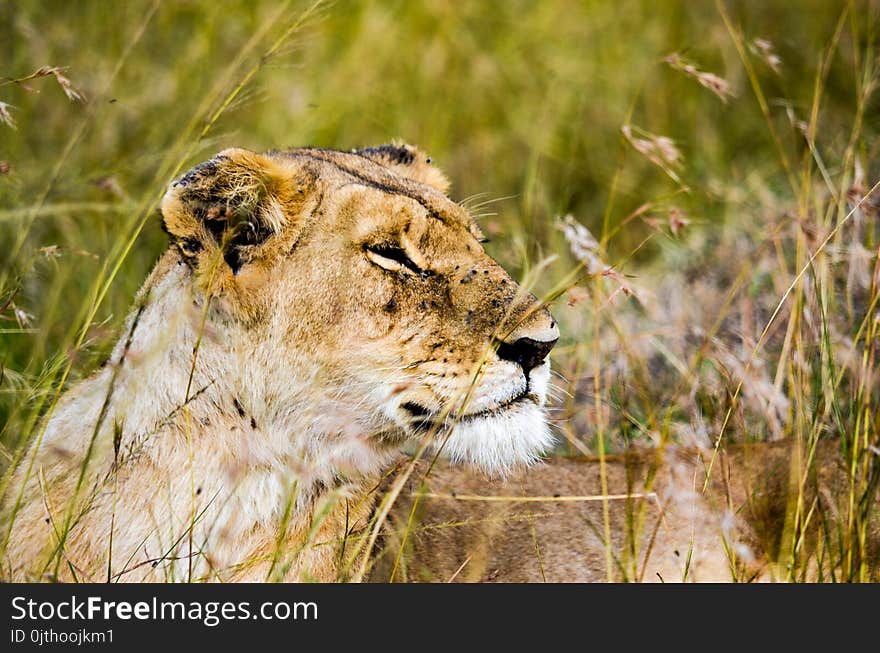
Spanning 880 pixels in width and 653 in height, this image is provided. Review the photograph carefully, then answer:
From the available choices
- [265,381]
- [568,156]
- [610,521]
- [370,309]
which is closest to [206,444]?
[265,381]

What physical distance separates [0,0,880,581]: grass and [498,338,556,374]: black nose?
5.8 inches

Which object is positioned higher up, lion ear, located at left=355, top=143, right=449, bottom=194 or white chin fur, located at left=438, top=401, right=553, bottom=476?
lion ear, located at left=355, top=143, right=449, bottom=194

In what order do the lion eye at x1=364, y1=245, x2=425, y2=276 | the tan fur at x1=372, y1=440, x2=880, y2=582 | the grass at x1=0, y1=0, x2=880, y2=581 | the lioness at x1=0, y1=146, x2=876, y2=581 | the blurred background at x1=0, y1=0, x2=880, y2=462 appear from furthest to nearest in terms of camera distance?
1. the blurred background at x1=0, y1=0, x2=880, y2=462
2. the grass at x1=0, y1=0, x2=880, y2=581
3. the tan fur at x1=372, y1=440, x2=880, y2=582
4. the lion eye at x1=364, y1=245, x2=425, y2=276
5. the lioness at x1=0, y1=146, x2=876, y2=581

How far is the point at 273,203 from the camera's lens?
2.87 m

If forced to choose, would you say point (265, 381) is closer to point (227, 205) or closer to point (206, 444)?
point (206, 444)

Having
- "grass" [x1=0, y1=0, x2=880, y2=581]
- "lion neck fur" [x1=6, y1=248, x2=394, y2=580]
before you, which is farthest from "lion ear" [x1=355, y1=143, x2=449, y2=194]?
"lion neck fur" [x1=6, y1=248, x2=394, y2=580]

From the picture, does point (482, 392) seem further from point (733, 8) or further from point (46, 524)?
point (733, 8)

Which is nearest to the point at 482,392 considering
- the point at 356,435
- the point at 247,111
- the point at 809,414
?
the point at 356,435

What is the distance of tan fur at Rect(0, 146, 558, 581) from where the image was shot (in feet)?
8.98

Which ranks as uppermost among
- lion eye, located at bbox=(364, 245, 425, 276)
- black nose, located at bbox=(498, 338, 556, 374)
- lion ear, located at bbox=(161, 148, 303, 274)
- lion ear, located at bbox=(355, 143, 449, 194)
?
lion ear, located at bbox=(355, 143, 449, 194)

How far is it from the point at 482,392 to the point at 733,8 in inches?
240

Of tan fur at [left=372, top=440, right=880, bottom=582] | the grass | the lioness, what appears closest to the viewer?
the lioness

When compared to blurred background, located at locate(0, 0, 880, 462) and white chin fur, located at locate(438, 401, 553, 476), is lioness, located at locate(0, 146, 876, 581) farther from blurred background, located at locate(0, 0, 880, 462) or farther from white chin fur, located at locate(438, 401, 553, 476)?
blurred background, located at locate(0, 0, 880, 462)

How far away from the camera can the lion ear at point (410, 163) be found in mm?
3500
